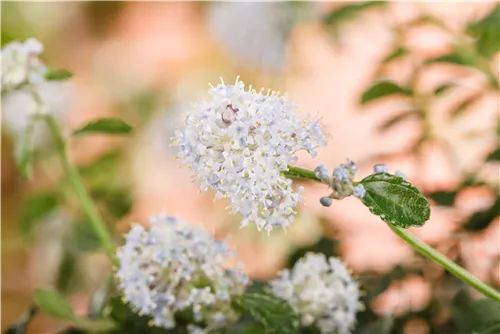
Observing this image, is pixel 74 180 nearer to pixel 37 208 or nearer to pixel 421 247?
pixel 37 208

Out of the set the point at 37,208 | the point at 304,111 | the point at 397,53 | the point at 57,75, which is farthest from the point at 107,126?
the point at 304,111

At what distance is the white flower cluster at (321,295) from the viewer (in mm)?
372

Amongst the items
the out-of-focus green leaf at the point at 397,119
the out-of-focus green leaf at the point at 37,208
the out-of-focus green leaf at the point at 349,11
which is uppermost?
the out-of-focus green leaf at the point at 349,11

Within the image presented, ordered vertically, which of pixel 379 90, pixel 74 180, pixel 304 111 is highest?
pixel 304 111

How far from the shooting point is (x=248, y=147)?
26 cm

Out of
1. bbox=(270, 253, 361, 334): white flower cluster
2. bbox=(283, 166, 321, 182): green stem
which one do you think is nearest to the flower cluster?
bbox=(283, 166, 321, 182): green stem

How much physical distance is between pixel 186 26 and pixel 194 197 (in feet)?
1.34

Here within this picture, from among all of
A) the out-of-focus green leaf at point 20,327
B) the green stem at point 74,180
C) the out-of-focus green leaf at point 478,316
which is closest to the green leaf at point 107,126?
the green stem at point 74,180

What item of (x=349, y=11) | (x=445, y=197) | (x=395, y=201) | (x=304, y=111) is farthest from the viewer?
(x=304, y=111)

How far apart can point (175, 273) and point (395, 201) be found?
13cm

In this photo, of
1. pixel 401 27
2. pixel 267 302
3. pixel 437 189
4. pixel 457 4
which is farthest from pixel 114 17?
pixel 267 302

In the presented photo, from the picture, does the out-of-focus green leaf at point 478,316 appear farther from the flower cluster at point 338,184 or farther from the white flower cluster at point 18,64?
the white flower cluster at point 18,64

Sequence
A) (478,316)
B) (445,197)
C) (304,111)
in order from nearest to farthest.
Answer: (478,316) → (445,197) → (304,111)

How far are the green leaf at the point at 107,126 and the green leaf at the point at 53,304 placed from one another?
109 mm
